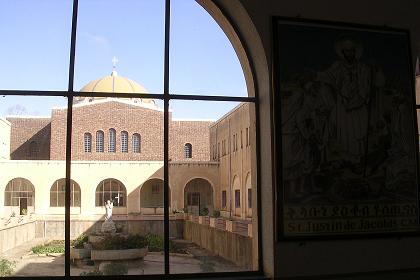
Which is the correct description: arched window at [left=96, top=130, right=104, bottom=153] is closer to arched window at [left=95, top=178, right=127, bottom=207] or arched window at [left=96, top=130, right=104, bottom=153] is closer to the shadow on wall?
arched window at [left=95, top=178, right=127, bottom=207]

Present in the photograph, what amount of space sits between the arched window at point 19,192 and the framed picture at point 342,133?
3349 cm

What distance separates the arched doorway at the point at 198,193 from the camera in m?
37.7

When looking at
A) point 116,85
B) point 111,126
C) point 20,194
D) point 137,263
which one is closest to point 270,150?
point 137,263

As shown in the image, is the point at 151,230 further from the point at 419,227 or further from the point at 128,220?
the point at 419,227

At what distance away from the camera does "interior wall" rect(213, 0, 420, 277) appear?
14.9 feet

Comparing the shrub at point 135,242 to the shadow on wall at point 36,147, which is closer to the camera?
the shrub at point 135,242

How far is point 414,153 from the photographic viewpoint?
4930mm

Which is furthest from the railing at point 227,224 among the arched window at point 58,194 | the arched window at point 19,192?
the arched window at point 19,192

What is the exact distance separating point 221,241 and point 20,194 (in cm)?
1937

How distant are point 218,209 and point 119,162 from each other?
8119mm

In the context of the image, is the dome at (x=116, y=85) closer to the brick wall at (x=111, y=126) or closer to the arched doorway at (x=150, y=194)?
the brick wall at (x=111, y=126)

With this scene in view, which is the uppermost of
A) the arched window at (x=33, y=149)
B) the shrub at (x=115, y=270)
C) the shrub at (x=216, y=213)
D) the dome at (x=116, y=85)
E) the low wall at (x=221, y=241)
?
the dome at (x=116, y=85)

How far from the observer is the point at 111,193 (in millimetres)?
37094

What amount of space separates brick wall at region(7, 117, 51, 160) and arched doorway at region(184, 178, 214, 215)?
11154 mm
